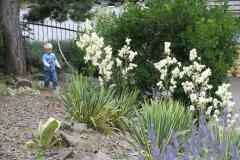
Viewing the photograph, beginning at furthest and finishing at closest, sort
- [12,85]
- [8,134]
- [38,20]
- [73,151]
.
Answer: [38,20], [12,85], [8,134], [73,151]

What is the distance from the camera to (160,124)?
5629mm

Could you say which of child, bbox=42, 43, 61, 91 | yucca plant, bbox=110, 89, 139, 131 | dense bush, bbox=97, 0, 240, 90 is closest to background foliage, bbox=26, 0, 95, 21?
child, bbox=42, 43, 61, 91

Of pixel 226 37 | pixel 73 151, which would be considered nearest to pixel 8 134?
pixel 73 151

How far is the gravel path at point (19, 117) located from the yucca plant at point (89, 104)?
1.63 ft

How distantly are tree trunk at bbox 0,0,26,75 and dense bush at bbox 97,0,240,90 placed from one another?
515 cm

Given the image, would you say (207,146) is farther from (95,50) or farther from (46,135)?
(95,50)

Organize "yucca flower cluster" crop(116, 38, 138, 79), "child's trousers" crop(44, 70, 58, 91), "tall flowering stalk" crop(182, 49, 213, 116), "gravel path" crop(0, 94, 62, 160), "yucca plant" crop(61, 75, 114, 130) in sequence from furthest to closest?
"child's trousers" crop(44, 70, 58, 91)
"yucca flower cluster" crop(116, 38, 138, 79)
"yucca plant" crop(61, 75, 114, 130)
"tall flowering stalk" crop(182, 49, 213, 116)
"gravel path" crop(0, 94, 62, 160)

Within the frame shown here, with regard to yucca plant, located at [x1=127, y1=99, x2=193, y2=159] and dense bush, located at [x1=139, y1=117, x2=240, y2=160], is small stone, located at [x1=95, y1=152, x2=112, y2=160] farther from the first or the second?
dense bush, located at [x1=139, y1=117, x2=240, y2=160]

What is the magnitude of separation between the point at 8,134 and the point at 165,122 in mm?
1794

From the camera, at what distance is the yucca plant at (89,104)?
703cm

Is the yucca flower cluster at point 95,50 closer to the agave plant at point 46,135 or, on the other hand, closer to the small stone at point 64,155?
the agave plant at point 46,135

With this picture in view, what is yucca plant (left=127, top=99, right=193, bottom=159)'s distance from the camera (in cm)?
555

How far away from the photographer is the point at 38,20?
15.9 meters

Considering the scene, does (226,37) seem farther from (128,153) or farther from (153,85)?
(128,153)
